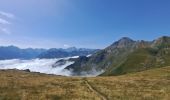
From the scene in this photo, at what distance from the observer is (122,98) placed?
140ft

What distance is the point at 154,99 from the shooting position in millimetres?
42062

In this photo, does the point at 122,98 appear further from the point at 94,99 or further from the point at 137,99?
the point at 94,99

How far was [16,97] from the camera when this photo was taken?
41625 mm

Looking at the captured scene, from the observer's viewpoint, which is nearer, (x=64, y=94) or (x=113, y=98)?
(x=113, y=98)

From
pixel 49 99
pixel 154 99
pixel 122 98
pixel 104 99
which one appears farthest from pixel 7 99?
pixel 154 99

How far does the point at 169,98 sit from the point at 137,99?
4.31 m

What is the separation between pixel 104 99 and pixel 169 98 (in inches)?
359

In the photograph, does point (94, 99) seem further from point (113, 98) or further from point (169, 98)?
point (169, 98)

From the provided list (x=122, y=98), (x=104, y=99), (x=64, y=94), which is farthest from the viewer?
(x=64, y=94)

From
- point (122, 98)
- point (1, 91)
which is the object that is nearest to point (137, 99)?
point (122, 98)

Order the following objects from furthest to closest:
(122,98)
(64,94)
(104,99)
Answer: (64,94) < (122,98) < (104,99)

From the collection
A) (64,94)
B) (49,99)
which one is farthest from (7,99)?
(64,94)

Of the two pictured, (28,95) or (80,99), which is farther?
(28,95)

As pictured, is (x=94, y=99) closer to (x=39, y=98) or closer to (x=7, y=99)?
(x=39, y=98)
